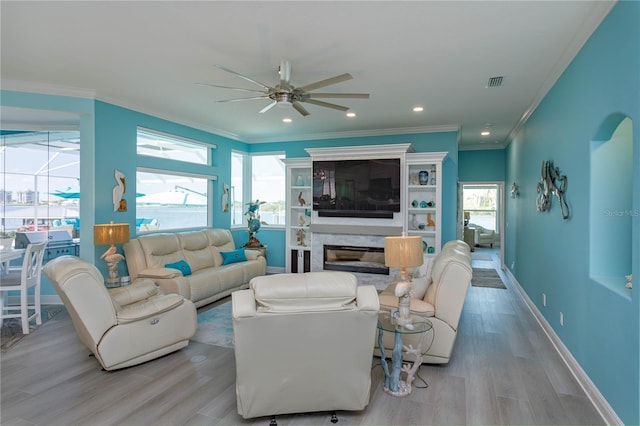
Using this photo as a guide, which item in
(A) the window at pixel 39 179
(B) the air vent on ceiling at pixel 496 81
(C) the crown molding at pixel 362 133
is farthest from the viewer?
(C) the crown molding at pixel 362 133

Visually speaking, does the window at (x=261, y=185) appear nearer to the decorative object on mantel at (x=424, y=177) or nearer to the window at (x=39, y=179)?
the window at (x=39, y=179)

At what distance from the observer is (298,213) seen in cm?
737

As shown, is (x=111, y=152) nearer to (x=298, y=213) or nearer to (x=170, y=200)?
(x=170, y=200)

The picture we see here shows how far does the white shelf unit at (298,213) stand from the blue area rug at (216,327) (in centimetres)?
224

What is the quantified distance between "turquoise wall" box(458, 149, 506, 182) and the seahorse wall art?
14.6 feet

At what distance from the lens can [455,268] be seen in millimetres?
3078

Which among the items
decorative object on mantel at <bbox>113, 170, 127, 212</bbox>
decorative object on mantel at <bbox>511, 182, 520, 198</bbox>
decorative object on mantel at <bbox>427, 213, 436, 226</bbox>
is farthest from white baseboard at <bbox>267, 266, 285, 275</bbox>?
decorative object on mantel at <bbox>511, 182, 520, 198</bbox>

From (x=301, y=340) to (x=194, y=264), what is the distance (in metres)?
3.78

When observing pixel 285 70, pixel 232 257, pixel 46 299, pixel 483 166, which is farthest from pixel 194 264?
pixel 483 166

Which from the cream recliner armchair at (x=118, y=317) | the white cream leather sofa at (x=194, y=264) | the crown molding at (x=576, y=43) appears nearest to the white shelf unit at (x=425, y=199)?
the crown molding at (x=576, y=43)

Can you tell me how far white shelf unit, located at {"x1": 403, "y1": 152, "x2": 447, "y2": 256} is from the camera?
6.06m

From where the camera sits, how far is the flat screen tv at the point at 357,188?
19.9ft

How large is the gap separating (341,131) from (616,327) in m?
5.37

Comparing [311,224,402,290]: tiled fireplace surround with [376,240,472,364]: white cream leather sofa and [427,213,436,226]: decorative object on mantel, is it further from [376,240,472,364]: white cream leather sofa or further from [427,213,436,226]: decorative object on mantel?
[376,240,472,364]: white cream leather sofa
